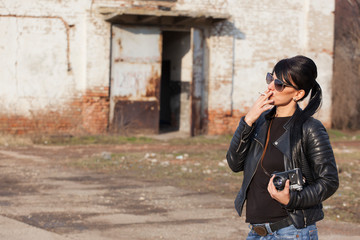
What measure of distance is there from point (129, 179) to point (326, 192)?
21.4ft

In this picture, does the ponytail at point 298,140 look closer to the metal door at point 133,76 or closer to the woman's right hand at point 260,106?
the woman's right hand at point 260,106

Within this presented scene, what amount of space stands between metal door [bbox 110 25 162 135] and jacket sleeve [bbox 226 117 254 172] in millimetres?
11954

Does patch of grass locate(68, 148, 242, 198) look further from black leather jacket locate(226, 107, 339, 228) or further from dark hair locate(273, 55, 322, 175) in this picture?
dark hair locate(273, 55, 322, 175)

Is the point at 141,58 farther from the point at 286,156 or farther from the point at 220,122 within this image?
the point at 286,156

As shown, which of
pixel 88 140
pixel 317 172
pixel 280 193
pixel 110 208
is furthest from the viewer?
pixel 88 140

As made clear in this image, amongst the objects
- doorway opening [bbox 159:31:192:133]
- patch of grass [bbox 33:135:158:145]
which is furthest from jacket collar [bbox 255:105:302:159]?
doorway opening [bbox 159:31:192:133]

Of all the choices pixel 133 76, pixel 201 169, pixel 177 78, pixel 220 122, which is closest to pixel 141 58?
pixel 133 76

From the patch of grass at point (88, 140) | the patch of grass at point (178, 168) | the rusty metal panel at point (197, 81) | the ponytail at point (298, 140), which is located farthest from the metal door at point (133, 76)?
the ponytail at point (298, 140)

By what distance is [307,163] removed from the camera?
3.32 meters

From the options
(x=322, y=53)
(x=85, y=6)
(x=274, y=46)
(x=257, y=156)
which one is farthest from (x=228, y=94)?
(x=257, y=156)

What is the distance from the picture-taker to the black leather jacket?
3.21 meters

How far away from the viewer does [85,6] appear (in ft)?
49.0

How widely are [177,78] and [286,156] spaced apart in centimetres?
1380

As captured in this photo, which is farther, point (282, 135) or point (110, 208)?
point (110, 208)
